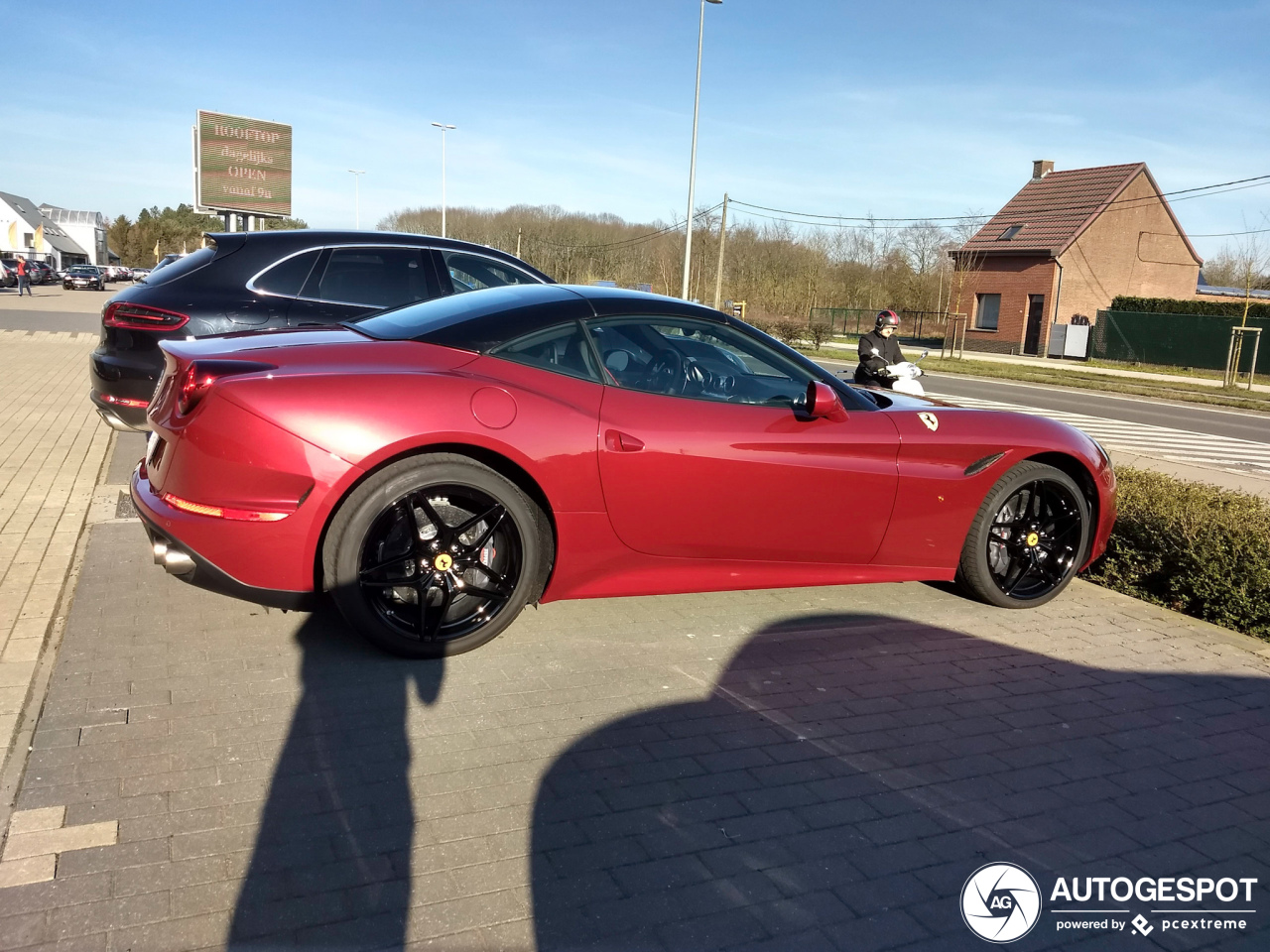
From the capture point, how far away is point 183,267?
7.08 metres

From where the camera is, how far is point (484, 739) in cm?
351

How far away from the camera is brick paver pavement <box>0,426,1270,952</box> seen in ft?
8.57

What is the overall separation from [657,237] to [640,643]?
6537 cm

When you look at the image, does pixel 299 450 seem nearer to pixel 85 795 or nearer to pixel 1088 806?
pixel 85 795

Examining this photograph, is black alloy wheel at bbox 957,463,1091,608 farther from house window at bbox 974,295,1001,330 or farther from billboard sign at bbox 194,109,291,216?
billboard sign at bbox 194,109,291,216

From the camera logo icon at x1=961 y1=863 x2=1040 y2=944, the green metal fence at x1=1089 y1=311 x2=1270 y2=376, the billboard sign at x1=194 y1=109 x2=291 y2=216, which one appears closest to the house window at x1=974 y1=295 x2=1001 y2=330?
the green metal fence at x1=1089 y1=311 x2=1270 y2=376

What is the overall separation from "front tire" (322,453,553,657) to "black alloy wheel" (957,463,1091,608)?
7.33 feet

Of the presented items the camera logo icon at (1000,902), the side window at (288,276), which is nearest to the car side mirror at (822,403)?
the camera logo icon at (1000,902)

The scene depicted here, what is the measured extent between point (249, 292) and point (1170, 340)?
36.9m

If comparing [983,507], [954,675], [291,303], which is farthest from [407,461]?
[291,303]

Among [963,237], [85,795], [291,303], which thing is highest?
[963,237]

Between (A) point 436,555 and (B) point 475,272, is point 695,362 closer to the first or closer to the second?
(A) point 436,555

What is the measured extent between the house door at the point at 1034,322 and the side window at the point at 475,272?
3737 cm

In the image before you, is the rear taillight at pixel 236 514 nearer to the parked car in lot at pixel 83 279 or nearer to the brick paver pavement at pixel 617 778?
the brick paver pavement at pixel 617 778
